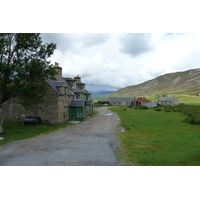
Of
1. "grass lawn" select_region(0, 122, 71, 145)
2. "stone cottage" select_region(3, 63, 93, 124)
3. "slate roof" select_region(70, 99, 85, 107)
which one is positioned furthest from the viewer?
"slate roof" select_region(70, 99, 85, 107)

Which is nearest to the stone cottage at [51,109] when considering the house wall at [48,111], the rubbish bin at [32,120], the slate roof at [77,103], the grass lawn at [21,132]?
the house wall at [48,111]

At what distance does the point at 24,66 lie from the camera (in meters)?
18.7

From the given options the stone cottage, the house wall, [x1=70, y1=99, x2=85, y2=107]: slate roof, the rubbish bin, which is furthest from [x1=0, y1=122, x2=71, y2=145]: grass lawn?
[x1=70, y1=99, x2=85, y2=107]: slate roof

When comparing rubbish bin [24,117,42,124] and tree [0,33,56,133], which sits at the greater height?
tree [0,33,56,133]

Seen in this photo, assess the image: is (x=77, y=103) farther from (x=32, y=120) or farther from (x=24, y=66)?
(x=24, y=66)

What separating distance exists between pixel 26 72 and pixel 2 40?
4053 millimetres

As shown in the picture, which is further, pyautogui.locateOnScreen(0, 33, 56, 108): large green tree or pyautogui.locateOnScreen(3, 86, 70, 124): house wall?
pyautogui.locateOnScreen(3, 86, 70, 124): house wall

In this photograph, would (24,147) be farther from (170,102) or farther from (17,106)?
(170,102)

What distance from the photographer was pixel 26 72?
19094 mm

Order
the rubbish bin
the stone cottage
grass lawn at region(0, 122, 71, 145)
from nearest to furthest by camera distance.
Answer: grass lawn at region(0, 122, 71, 145) → the rubbish bin → the stone cottage

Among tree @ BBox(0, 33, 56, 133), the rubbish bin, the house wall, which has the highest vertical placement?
tree @ BBox(0, 33, 56, 133)

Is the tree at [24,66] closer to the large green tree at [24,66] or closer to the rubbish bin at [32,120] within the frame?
the large green tree at [24,66]

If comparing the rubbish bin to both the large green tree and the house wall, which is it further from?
the large green tree

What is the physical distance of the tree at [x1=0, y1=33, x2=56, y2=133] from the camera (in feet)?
61.0
